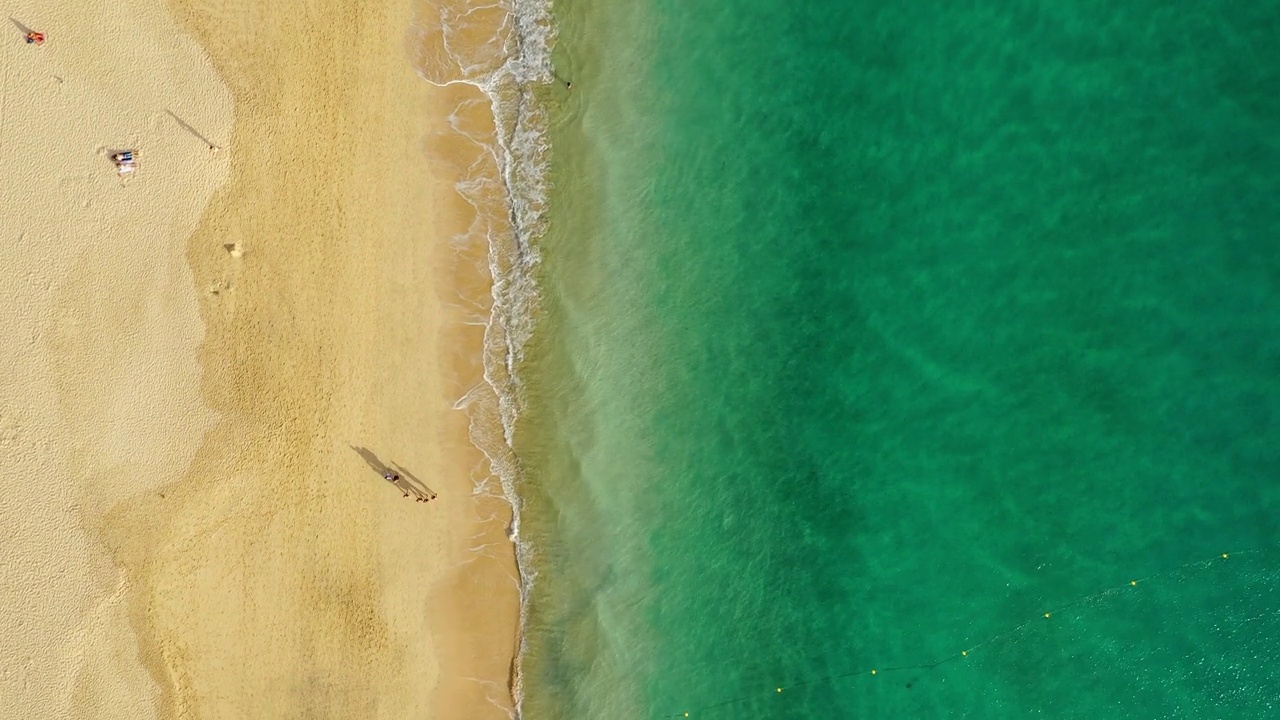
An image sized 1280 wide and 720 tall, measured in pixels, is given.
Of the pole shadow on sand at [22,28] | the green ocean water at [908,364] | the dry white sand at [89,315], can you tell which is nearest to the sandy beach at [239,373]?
the dry white sand at [89,315]

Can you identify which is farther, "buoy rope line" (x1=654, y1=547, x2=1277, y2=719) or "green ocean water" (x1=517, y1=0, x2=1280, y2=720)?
"buoy rope line" (x1=654, y1=547, x2=1277, y2=719)

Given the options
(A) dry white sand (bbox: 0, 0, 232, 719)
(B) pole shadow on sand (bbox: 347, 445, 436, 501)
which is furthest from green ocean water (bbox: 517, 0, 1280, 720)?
(A) dry white sand (bbox: 0, 0, 232, 719)

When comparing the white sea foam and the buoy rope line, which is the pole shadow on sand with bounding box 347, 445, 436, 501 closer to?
the white sea foam

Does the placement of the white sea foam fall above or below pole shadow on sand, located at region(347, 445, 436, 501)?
above

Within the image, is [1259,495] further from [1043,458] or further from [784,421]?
[784,421]

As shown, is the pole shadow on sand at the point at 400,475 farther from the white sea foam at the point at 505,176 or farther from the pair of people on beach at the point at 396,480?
the white sea foam at the point at 505,176

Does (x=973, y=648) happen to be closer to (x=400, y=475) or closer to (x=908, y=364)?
(x=908, y=364)

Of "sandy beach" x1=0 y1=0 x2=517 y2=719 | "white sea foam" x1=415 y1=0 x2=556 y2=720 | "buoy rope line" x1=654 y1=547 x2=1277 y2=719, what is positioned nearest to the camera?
"sandy beach" x1=0 y1=0 x2=517 y2=719
